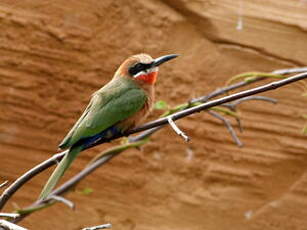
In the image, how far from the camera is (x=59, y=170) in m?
1.80

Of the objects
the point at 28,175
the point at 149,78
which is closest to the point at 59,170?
the point at 28,175

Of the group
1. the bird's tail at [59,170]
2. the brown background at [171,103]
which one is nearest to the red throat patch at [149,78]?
the brown background at [171,103]

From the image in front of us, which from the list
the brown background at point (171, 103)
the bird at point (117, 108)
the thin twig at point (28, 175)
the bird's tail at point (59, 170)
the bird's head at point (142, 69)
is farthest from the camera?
the brown background at point (171, 103)

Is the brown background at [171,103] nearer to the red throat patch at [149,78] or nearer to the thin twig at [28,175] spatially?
the red throat patch at [149,78]

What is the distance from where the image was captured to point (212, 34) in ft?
8.44

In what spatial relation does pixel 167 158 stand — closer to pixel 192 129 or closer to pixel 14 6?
pixel 192 129

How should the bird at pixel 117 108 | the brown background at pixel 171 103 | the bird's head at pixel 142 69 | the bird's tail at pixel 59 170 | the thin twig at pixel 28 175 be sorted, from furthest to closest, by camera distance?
the brown background at pixel 171 103 → the bird's head at pixel 142 69 → the bird at pixel 117 108 → the bird's tail at pixel 59 170 → the thin twig at pixel 28 175

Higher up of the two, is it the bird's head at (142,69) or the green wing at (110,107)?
the bird's head at (142,69)

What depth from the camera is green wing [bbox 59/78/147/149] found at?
1955 mm

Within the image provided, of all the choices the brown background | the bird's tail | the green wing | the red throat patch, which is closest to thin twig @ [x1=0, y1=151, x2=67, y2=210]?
the bird's tail

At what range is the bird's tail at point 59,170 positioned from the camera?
69.7 inches

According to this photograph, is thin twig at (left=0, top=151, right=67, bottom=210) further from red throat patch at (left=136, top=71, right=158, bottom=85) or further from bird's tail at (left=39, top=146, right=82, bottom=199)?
red throat patch at (left=136, top=71, right=158, bottom=85)

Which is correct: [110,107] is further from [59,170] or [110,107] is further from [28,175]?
[28,175]

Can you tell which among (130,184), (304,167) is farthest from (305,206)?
(130,184)
